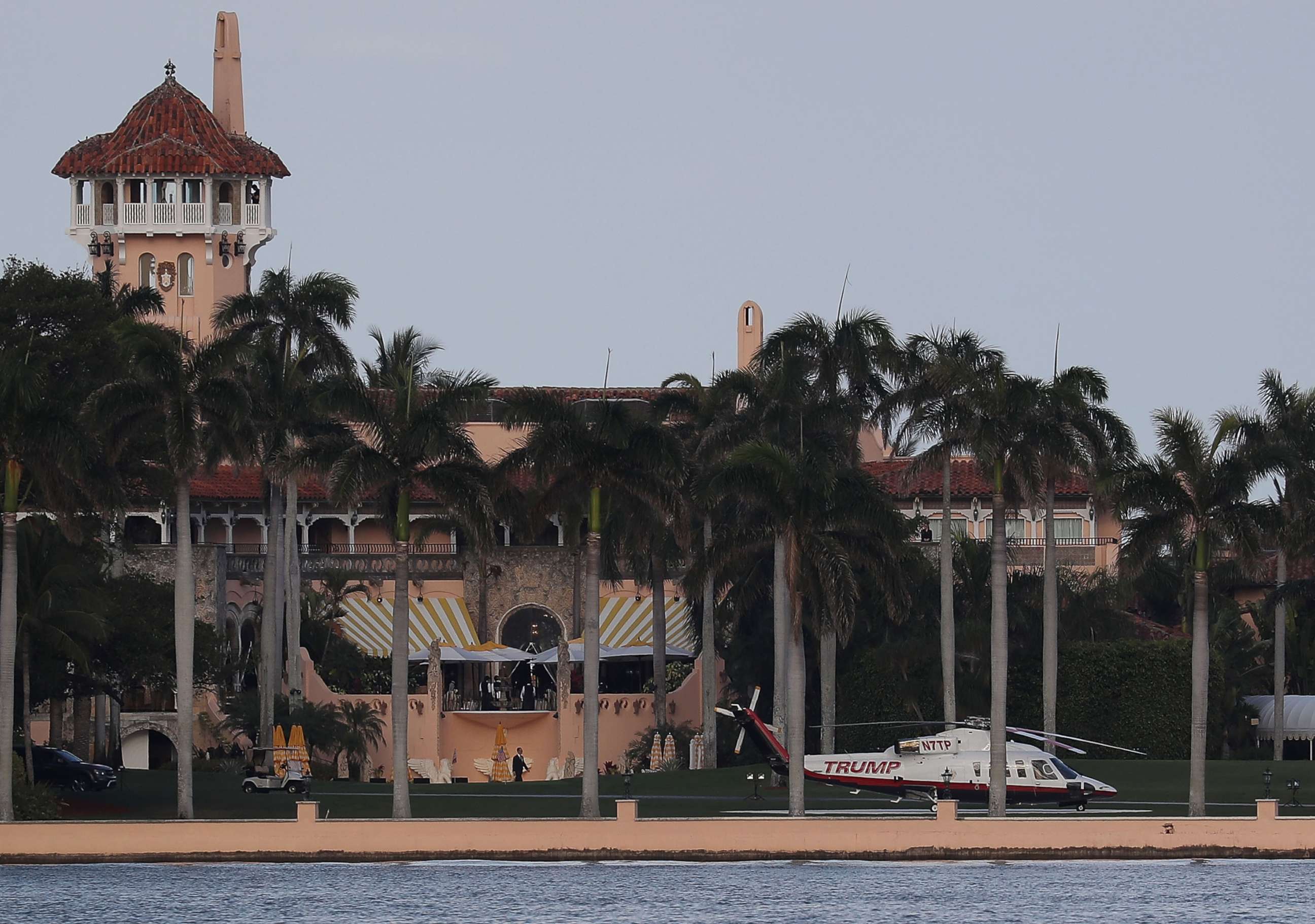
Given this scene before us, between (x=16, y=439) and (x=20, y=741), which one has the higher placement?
(x=16, y=439)

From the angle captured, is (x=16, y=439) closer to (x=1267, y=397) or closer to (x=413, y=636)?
(x=413, y=636)

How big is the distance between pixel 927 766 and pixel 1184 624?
25146 mm

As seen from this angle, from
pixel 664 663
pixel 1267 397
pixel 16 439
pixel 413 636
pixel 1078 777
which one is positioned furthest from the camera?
pixel 413 636

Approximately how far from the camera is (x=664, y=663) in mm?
83500

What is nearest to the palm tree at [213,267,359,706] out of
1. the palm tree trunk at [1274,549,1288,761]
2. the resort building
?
the resort building

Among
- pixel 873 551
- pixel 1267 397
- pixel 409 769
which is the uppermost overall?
pixel 1267 397

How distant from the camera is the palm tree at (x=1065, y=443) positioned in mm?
66250

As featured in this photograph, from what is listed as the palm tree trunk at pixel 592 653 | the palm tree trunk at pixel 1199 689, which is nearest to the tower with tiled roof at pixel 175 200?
the palm tree trunk at pixel 592 653

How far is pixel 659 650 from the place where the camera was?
8262 centimetres

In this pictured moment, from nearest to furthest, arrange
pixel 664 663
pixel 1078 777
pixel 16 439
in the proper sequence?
pixel 16 439, pixel 1078 777, pixel 664 663

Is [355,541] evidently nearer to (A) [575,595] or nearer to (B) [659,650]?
(A) [575,595]

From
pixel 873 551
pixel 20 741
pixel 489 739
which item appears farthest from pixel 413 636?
pixel 873 551

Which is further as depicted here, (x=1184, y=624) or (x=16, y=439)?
(x=1184, y=624)

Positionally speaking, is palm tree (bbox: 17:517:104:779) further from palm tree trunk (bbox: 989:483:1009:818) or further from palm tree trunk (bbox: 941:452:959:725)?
palm tree trunk (bbox: 941:452:959:725)
